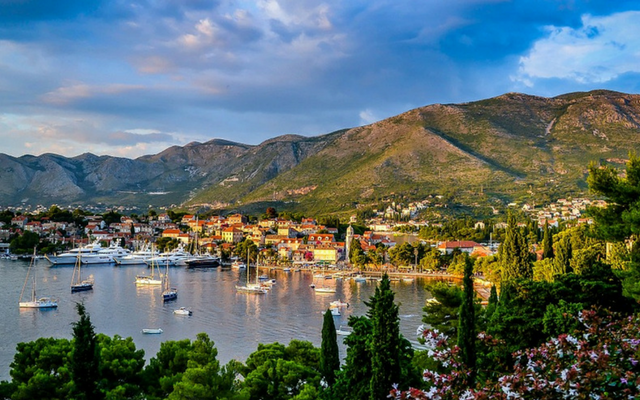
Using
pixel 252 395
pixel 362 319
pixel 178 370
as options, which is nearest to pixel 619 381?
pixel 362 319

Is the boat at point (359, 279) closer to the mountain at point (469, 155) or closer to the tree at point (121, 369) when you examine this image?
the tree at point (121, 369)

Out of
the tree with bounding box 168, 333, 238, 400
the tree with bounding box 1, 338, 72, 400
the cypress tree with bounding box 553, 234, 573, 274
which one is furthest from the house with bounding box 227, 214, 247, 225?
the tree with bounding box 168, 333, 238, 400

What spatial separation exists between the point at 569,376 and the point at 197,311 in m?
34.3

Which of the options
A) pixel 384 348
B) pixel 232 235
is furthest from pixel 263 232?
pixel 384 348

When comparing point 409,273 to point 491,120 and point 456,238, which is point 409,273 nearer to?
point 456,238

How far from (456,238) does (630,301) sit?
6693 cm

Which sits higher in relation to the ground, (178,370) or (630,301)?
(630,301)

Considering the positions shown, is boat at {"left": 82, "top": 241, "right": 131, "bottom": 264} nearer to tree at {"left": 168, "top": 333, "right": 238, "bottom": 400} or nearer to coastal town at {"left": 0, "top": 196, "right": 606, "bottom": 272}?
coastal town at {"left": 0, "top": 196, "right": 606, "bottom": 272}

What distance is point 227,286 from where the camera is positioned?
166 ft

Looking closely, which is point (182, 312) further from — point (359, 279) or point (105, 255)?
point (105, 255)

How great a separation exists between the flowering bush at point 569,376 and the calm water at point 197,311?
19.6 m

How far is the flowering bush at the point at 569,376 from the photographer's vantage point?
18.3 feet

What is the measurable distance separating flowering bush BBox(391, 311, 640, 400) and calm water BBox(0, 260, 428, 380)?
19.6 metres

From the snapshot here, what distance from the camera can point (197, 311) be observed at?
3734 centimetres
